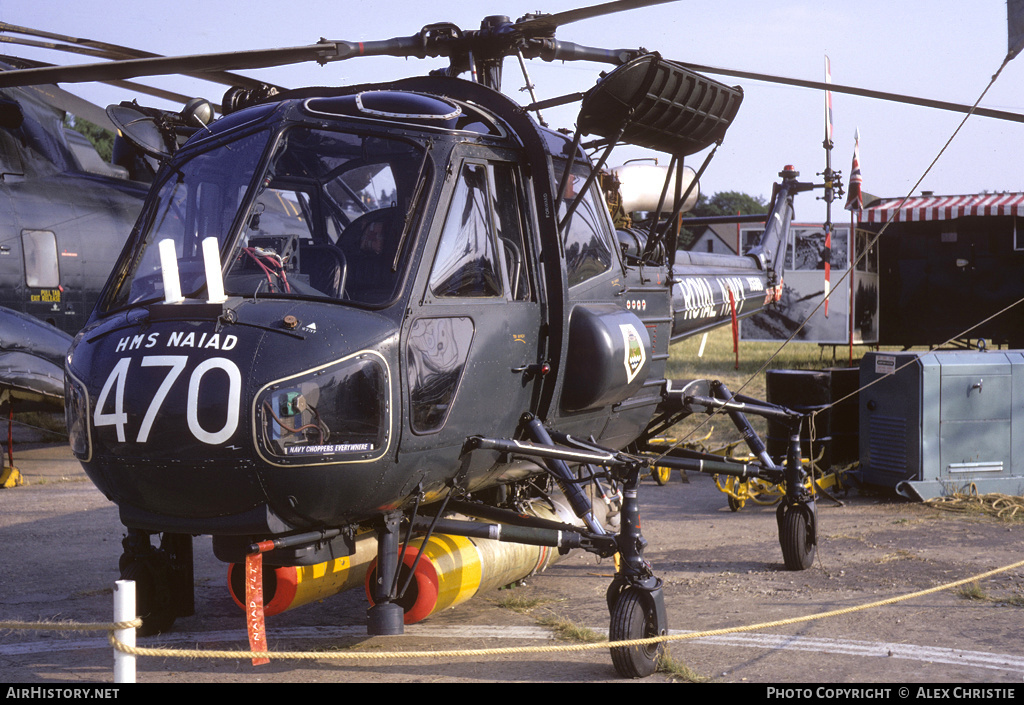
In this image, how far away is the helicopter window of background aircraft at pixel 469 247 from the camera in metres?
4.76

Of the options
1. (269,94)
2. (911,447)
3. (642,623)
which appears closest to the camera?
(642,623)

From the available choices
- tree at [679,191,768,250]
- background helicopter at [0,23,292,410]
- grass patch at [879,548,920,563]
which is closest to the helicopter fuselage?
grass patch at [879,548,920,563]

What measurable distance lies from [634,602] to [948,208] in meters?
15.2

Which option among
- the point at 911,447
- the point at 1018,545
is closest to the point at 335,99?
the point at 1018,545

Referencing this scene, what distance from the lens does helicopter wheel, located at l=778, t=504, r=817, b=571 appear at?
6816 millimetres

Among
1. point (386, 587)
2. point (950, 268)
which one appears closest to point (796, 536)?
point (386, 587)

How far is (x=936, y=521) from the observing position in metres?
8.50

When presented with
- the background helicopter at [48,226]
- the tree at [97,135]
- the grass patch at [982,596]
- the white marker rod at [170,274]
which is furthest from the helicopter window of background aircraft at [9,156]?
the tree at [97,135]

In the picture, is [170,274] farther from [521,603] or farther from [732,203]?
[732,203]

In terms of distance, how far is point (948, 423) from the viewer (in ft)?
30.6

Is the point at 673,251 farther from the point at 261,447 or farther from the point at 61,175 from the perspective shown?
the point at 61,175

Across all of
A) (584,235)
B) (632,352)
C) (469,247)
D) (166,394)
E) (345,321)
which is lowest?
(166,394)

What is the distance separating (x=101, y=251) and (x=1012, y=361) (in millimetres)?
10760

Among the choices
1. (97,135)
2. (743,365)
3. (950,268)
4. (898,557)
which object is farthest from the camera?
(97,135)
